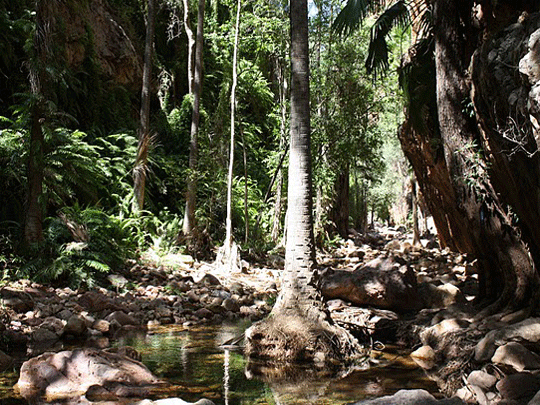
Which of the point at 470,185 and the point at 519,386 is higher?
the point at 470,185

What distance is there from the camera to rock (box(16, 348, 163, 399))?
15.1 ft

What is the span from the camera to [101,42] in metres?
17.6

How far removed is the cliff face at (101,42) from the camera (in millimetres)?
15828

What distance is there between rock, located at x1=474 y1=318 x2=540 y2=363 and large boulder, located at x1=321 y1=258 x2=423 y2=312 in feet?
10.5

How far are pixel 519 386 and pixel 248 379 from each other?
2.52 m

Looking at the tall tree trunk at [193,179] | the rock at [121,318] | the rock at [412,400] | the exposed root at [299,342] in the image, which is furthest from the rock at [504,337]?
the tall tree trunk at [193,179]

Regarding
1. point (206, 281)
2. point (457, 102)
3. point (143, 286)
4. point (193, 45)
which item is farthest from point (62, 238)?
point (193, 45)

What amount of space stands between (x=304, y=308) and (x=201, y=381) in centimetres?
165

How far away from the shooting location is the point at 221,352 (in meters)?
6.60

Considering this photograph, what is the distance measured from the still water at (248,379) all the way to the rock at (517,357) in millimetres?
680

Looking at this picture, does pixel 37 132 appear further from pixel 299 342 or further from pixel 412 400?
pixel 412 400

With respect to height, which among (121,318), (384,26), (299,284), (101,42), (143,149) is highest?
(101,42)

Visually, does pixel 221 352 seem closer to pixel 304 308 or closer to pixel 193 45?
pixel 304 308

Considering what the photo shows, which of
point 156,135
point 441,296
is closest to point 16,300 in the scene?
point 441,296
